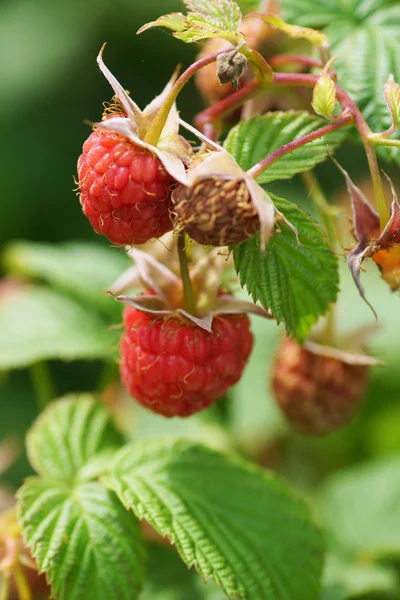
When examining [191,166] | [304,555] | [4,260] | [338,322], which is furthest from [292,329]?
[4,260]

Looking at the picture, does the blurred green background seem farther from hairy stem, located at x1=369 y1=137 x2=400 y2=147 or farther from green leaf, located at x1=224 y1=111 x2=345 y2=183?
hairy stem, located at x1=369 y1=137 x2=400 y2=147

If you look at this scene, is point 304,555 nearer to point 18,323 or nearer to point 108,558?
point 108,558

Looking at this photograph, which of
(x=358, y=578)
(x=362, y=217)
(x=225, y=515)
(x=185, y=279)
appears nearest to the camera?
(x=362, y=217)

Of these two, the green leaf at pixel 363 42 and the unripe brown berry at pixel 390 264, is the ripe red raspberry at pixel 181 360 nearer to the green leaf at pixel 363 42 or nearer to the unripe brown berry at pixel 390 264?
the unripe brown berry at pixel 390 264

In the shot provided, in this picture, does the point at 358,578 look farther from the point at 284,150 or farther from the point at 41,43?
the point at 41,43

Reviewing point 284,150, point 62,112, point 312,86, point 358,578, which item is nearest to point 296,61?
point 312,86

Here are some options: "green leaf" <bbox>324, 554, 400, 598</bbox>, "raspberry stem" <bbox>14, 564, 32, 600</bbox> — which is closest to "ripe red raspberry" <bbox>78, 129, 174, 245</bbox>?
"raspberry stem" <bbox>14, 564, 32, 600</bbox>
